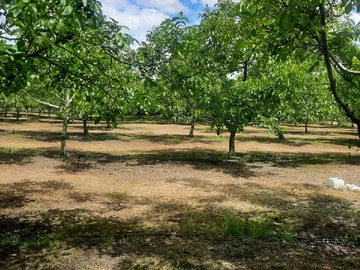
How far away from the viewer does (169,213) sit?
459 inches

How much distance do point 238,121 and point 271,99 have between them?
2.93m

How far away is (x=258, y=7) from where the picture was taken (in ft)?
19.7

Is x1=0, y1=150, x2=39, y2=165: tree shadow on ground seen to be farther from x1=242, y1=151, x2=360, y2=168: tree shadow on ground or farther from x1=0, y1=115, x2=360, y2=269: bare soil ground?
x1=242, y1=151, x2=360, y2=168: tree shadow on ground

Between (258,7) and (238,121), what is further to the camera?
(238,121)

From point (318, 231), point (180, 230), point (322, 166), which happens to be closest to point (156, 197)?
point (180, 230)

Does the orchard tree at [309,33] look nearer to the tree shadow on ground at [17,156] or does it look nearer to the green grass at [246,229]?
the green grass at [246,229]

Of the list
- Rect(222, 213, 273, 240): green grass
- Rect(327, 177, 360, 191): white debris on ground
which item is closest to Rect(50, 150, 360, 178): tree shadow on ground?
Rect(327, 177, 360, 191): white debris on ground

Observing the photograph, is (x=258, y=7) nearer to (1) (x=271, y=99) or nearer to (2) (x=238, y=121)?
(2) (x=238, y=121)

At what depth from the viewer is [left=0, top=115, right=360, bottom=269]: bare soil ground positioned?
8.12 meters

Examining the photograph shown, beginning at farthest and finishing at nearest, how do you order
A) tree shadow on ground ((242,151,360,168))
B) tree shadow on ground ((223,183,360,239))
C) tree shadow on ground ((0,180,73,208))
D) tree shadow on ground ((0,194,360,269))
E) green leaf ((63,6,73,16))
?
tree shadow on ground ((242,151,360,168)) → tree shadow on ground ((0,180,73,208)) → tree shadow on ground ((223,183,360,239)) → tree shadow on ground ((0,194,360,269)) → green leaf ((63,6,73,16))

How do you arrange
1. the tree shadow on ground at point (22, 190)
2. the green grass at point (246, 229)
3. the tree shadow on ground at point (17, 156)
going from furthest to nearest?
the tree shadow on ground at point (17, 156)
the tree shadow on ground at point (22, 190)
the green grass at point (246, 229)

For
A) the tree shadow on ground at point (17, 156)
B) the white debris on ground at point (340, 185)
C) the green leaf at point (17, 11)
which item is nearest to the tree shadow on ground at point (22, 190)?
the tree shadow on ground at point (17, 156)

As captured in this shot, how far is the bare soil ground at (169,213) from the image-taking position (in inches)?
320

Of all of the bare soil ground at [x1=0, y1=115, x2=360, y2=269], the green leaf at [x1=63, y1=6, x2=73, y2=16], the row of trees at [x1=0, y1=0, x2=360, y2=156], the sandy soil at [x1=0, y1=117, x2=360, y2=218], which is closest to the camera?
the green leaf at [x1=63, y1=6, x2=73, y2=16]
